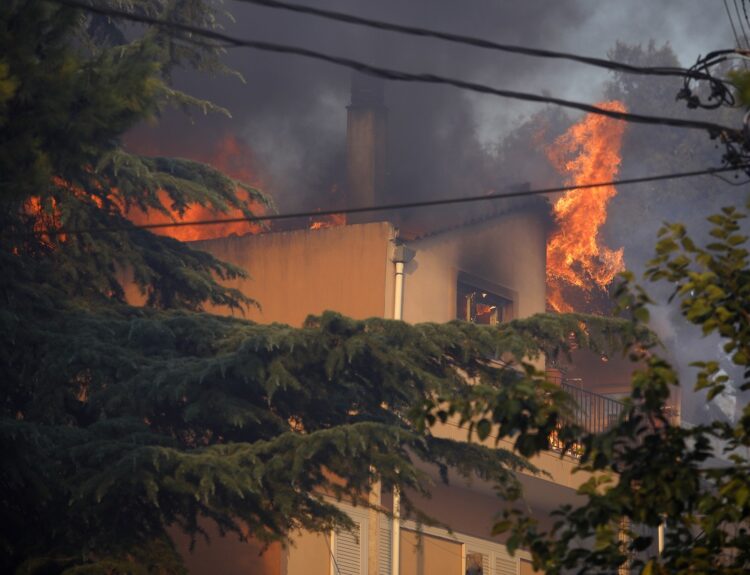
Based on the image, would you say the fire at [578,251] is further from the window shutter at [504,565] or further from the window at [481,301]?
the window shutter at [504,565]

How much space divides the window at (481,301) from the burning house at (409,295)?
1.0 inches

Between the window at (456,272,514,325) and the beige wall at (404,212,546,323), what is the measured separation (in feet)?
0.48

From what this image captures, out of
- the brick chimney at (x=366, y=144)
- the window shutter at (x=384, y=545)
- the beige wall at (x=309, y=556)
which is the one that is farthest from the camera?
the brick chimney at (x=366, y=144)

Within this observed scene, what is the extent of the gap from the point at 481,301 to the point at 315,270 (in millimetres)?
3689

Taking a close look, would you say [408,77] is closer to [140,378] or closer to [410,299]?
[140,378]

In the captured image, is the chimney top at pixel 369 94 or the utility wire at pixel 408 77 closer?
the utility wire at pixel 408 77

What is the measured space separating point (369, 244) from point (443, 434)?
3.50 metres

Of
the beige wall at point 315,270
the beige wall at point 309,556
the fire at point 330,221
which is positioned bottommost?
the beige wall at point 309,556

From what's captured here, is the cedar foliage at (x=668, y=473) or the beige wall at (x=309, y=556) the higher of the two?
the beige wall at (x=309, y=556)

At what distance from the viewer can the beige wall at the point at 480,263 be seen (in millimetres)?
23734

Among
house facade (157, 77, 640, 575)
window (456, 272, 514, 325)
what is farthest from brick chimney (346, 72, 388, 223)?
window (456, 272, 514, 325)

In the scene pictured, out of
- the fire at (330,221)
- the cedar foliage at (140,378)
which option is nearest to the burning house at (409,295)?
the fire at (330,221)

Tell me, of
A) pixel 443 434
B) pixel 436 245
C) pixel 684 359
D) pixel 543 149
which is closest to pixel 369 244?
pixel 436 245

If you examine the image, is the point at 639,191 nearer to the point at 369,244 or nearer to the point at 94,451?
the point at 369,244
